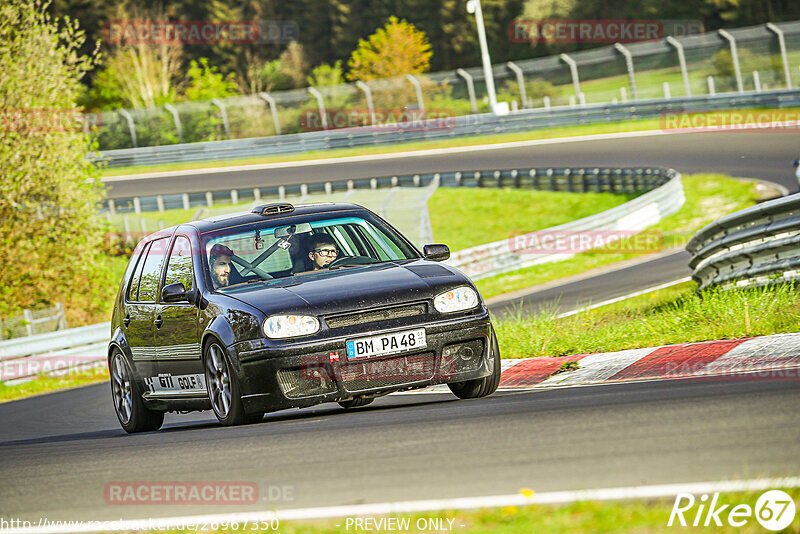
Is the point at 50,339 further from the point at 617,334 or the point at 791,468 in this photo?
the point at 791,468

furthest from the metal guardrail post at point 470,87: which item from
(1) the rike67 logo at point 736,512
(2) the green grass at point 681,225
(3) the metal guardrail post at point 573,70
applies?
(1) the rike67 logo at point 736,512

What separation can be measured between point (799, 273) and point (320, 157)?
37.6 meters

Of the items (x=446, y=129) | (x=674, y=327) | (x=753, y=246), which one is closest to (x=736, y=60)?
(x=446, y=129)

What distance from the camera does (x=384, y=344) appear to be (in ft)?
23.7

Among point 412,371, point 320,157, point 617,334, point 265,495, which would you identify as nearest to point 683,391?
point 412,371

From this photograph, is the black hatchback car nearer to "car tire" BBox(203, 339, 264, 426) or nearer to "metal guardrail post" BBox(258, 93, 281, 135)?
"car tire" BBox(203, 339, 264, 426)

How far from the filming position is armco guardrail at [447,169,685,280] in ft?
70.8

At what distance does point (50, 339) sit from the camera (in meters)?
18.0

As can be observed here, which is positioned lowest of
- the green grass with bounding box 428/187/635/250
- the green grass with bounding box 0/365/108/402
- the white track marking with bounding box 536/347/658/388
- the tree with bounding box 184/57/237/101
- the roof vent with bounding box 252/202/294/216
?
the green grass with bounding box 428/187/635/250

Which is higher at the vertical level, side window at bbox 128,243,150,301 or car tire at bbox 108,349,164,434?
side window at bbox 128,243,150,301

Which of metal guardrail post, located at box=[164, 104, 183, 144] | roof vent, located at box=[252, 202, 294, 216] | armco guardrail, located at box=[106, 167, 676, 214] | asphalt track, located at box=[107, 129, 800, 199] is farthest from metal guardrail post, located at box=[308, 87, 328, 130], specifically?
roof vent, located at box=[252, 202, 294, 216]

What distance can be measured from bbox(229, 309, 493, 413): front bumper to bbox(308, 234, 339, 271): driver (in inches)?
47.5

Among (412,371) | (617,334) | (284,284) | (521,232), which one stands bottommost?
(521,232)

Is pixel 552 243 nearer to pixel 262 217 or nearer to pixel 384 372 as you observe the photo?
pixel 262 217
